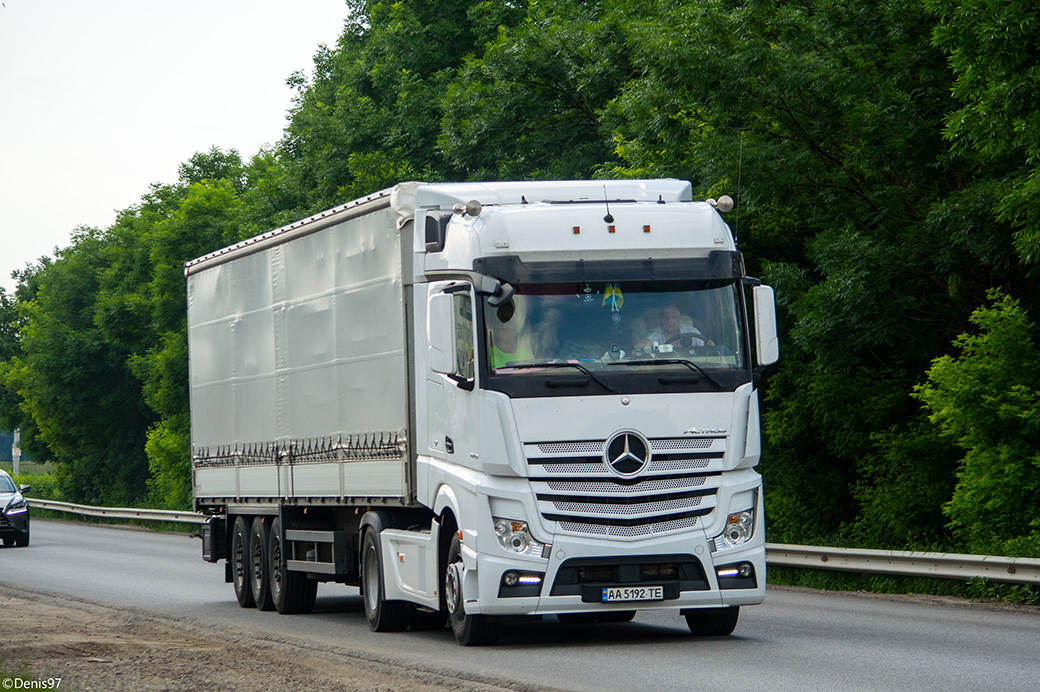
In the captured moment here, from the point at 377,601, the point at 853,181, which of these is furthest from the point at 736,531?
the point at 853,181

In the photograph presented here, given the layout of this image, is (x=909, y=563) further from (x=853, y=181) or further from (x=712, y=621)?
(x=853, y=181)

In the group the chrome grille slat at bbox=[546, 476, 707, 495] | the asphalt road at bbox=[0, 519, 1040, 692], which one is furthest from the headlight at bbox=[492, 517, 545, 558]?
the asphalt road at bbox=[0, 519, 1040, 692]

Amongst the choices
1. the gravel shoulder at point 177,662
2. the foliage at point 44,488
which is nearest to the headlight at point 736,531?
the gravel shoulder at point 177,662

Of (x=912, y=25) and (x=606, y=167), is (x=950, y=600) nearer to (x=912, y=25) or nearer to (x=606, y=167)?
(x=912, y=25)

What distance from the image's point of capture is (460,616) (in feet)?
40.4

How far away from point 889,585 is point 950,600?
177cm

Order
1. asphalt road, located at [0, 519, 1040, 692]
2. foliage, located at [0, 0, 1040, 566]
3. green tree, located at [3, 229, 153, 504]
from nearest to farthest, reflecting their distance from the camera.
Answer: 1. asphalt road, located at [0, 519, 1040, 692]
2. foliage, located at [0, 0, 1040, 566]
3. green tree, located at [3, 229, 153, 504]

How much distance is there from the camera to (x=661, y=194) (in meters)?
13.3

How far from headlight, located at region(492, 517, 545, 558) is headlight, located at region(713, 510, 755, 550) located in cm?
139

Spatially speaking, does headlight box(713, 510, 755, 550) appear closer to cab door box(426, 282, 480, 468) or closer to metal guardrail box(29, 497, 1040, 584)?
cab door box(426, 282, 480, 468)

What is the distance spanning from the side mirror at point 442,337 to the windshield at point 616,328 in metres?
0.30

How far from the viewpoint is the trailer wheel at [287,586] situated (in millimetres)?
16672

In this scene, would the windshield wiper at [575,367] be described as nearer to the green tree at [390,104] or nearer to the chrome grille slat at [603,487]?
the chrome grille slat at [603,487]

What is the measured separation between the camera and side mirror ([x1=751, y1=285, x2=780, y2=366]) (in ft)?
39.8
